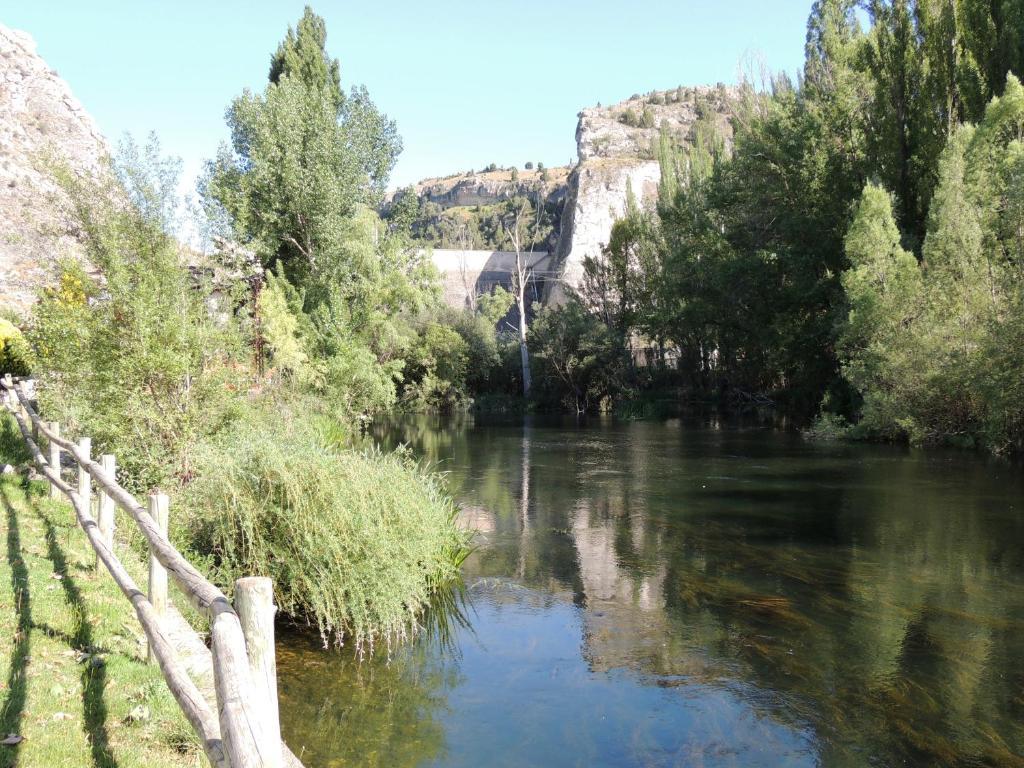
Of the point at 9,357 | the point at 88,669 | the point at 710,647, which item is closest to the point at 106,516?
the point at 88,669

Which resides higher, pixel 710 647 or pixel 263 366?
A: pixel 263 366

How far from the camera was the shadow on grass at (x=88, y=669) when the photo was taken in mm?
4301

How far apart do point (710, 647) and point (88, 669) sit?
19.2 feet

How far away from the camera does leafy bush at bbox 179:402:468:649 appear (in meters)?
7.91

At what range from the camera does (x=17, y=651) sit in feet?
17.4

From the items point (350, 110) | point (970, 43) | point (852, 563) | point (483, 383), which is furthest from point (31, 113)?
point (852, 563)

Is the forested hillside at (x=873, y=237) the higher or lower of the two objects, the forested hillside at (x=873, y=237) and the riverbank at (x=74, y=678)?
the higher

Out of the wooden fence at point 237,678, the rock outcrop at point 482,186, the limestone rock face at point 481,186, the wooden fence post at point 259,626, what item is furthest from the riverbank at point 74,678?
the limestone rock face at point 481,186

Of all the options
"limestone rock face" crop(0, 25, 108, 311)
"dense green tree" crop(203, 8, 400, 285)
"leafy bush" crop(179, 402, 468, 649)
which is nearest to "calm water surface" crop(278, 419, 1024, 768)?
"leafy bush" crop(179, 402, 468, 649)

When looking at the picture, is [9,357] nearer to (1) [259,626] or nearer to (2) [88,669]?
(2) [88,669]

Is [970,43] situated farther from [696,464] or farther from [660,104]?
[660,104]

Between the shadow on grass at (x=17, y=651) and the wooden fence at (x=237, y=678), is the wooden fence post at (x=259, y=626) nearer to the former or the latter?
the wooden fence at (x=237, y=678)

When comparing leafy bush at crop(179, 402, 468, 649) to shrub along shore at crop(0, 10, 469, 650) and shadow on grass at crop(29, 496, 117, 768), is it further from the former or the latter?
shadow on grass at crop(29, 496, 117, 768)

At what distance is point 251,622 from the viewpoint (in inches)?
132
